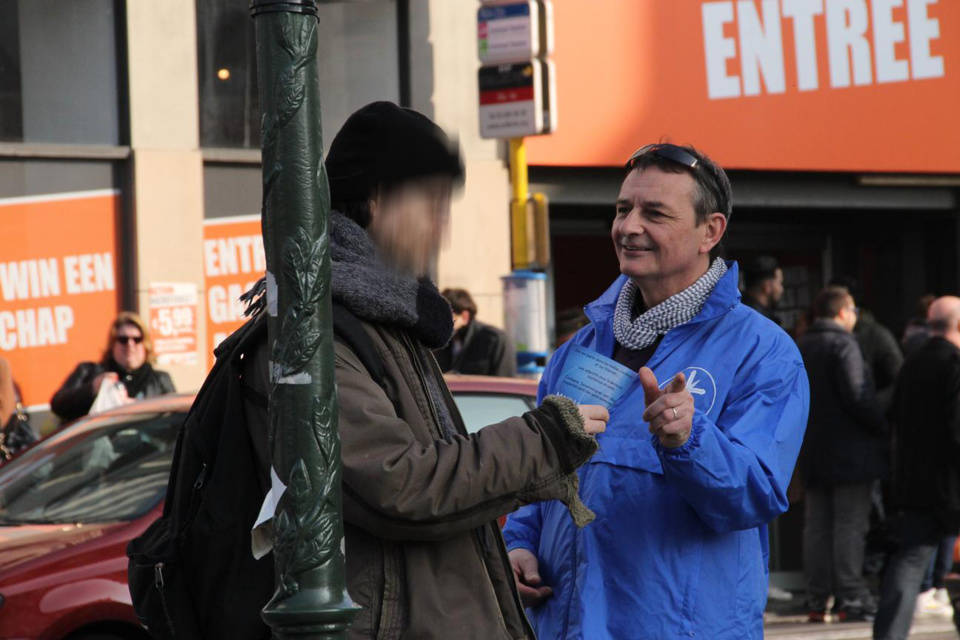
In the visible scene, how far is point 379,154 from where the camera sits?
2.60m

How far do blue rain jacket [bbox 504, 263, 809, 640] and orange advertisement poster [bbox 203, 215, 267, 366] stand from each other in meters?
8.37

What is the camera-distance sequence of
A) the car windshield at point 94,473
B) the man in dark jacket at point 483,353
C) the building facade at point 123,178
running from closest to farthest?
the car windshield at point 94,473 → the man in dark jacket at point 483,353 → the building facade at point 123,178

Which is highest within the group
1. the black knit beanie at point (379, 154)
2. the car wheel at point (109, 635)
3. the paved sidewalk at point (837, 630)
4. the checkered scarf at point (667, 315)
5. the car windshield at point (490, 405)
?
the black knit beanie at point (379, 154)

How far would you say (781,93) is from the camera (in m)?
13.2

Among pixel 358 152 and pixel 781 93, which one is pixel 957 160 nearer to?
pixel 781 93

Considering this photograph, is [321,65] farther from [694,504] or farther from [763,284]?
[694,504]

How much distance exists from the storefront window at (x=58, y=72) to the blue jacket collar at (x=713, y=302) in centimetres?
824

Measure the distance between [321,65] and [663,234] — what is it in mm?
9086

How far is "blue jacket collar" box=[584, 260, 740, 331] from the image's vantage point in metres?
3.22

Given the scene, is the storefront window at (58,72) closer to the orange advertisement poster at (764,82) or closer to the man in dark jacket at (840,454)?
the orange advertisement poster at (764,82)

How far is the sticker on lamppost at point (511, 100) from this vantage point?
373 inches

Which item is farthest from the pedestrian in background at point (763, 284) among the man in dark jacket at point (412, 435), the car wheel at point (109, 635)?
the man in dark jacket at point (412, 435)

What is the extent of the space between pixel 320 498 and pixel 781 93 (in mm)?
11524

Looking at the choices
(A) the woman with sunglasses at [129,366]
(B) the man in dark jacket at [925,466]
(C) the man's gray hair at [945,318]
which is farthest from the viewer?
(A) the woman with sunglasses at [129,366]
